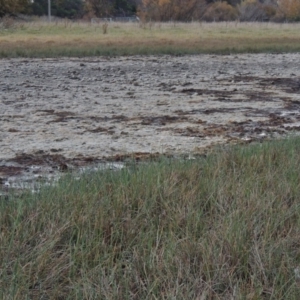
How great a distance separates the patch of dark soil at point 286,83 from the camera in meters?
9.55

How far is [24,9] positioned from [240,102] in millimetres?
29835

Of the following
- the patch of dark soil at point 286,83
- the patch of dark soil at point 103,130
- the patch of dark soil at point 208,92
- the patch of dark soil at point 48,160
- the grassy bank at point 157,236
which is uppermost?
the grassy bank at point 157,236

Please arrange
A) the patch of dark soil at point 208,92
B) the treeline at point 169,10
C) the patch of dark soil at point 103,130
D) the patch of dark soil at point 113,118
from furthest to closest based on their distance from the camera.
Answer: the treeline at point 169,10
the patch of dark soil at point 208,92
the patch of dark soil at point 113,118
the patch of dark soil at point 103,130

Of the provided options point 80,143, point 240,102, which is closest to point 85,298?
point 80,143

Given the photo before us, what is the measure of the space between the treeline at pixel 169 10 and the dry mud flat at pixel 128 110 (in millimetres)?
25861

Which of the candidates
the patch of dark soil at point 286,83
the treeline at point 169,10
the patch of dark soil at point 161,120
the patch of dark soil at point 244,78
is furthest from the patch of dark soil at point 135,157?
the treeline at point 169,10

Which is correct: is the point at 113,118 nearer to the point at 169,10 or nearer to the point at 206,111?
the point at 206,111

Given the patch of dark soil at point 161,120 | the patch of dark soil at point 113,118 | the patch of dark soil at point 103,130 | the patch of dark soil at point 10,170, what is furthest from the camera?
the patch of dark soil at point 113,118

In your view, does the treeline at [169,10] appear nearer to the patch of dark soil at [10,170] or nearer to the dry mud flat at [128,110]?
the dry mud flat at [128,110]

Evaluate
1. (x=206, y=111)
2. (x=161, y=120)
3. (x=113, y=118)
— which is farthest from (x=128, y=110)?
(x=206, y=111)

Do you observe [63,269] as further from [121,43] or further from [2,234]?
[121,43]

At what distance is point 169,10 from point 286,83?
32447mm

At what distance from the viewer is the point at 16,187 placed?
415cm

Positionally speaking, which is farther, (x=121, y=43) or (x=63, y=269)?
(x=121, y=43)
